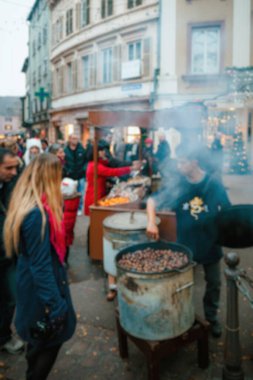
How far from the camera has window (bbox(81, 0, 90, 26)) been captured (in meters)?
19.2

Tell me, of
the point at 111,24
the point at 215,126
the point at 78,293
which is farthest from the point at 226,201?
the point at 111,24

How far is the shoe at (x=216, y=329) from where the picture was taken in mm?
3484

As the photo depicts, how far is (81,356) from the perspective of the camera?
128 inches

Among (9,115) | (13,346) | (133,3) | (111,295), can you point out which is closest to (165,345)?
(13,346)

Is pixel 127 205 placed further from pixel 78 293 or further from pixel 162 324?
pixel 162 324

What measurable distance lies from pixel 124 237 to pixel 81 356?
1.39m

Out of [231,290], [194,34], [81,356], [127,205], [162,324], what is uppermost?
[194,34]

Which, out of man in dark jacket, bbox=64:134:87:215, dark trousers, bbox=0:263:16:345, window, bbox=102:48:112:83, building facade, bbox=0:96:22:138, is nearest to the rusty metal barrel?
dark trousers, bbox=0:263:16:345

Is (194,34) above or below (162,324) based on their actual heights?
above

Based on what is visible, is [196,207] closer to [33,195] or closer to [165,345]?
[165,345]

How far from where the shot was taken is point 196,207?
3.42 meters

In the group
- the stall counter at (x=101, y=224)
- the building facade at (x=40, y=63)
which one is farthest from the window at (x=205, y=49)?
the building facade at (x=40, y=63)

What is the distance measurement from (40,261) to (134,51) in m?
17.4

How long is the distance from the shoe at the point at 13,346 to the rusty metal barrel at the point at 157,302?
3.94 feet
